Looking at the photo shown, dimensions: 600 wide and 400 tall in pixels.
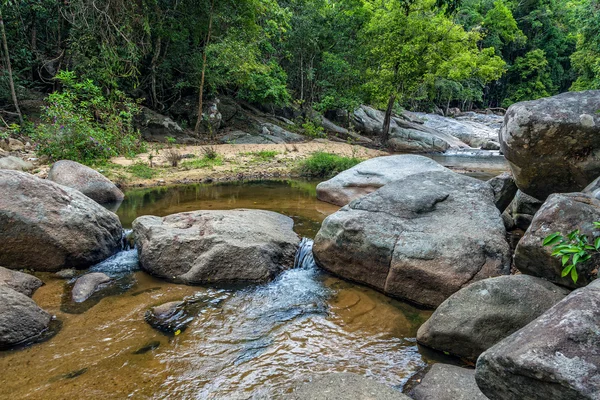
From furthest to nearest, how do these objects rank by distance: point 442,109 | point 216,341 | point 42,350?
1. point 442,109
2. point 216,341
3. point 42,350

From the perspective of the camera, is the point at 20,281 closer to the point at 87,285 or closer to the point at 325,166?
the point at 87,285

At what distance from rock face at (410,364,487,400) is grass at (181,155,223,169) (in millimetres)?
9447

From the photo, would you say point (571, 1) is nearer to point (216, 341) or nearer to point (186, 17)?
point (186, 17)

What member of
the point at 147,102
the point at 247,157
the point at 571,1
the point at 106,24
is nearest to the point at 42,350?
the point at 247,157

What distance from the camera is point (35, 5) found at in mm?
12828

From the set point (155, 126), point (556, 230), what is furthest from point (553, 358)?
point (155, 126)

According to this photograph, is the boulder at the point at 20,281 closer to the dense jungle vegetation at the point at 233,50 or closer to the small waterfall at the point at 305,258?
the small waterfall at the point at 305,258

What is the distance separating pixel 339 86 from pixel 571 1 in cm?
3567

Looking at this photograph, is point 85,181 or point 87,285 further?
point 85,181

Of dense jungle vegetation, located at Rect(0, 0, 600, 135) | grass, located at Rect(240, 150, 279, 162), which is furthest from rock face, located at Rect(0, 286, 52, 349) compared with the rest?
grass, located at Rect(240, 150, 279, 162)

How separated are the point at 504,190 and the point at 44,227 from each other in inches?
229

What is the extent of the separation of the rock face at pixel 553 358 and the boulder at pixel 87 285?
3794 mm

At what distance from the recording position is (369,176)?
26.4ft

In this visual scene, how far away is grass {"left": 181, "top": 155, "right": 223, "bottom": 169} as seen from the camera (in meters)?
11.1
